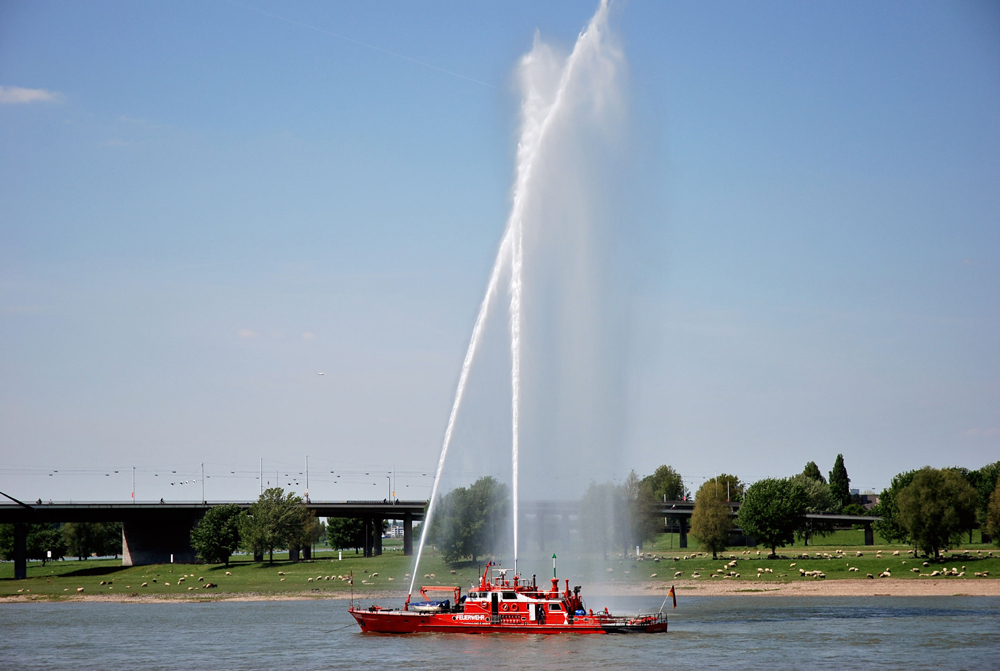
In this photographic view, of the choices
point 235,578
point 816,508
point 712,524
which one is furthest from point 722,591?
point 816,508

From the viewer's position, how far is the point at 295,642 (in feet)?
204

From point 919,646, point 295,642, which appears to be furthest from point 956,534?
point 295,642

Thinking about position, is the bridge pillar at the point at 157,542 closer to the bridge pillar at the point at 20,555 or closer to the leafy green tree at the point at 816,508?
the bridge pillar at the point at 20,555

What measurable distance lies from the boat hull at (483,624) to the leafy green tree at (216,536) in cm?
7301

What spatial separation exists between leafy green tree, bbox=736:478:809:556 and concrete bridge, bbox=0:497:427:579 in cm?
5154

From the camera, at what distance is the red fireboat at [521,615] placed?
60.2m

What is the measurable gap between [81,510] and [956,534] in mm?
109195

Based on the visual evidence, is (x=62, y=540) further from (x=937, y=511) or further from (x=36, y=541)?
(x=937, y=511)

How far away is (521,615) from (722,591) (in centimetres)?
4433

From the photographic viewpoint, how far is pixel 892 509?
116m

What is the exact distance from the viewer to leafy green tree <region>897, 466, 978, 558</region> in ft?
333

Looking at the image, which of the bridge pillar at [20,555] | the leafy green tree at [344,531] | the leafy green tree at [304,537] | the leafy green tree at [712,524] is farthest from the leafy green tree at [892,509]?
the bridge pillar at [20,555]

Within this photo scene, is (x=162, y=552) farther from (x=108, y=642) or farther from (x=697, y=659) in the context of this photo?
(x=697, y=659)

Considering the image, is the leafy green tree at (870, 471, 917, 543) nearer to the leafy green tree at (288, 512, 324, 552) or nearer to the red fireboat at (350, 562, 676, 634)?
the red fireboat at (350, 562, 676, 634)
